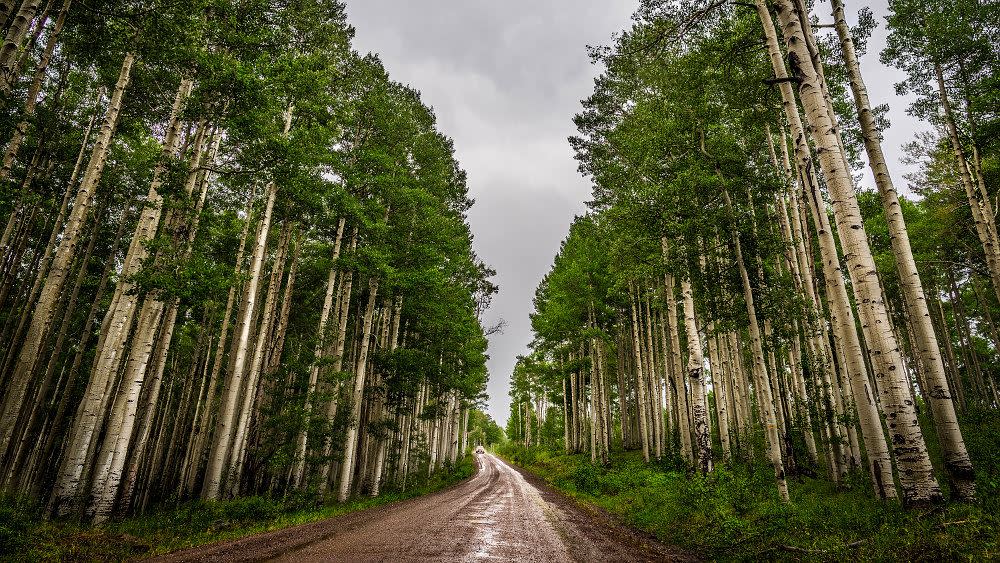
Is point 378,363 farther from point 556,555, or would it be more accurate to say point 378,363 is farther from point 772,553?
point 772,553

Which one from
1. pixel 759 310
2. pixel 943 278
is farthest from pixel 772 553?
pixel 943 278

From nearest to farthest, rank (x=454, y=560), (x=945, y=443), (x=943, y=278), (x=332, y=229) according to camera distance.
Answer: (x=945, y=443) < (x=454, y=560) < (x=332, y=229) < (x=943, y=278)

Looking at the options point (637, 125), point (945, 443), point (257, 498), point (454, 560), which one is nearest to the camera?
point (945, 443)

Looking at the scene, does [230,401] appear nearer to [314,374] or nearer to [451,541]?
[314,374]

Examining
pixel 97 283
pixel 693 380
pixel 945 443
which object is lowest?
pixel 945 443

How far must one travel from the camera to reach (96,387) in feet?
26.7

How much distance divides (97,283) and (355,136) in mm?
11756

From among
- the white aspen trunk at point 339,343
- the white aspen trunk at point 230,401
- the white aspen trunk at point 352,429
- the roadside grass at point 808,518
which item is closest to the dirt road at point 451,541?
the roadside grass at point 808,518

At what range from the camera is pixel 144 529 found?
7.70m

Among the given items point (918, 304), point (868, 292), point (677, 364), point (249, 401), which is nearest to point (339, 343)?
point (249, 401)

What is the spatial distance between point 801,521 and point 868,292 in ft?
13.0

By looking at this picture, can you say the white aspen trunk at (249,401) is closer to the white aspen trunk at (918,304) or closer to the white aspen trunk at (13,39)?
the white aspen trunk at (13,39)

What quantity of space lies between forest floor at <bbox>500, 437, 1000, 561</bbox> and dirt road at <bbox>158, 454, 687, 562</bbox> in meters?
0.90

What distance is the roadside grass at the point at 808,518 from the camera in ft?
12.9
